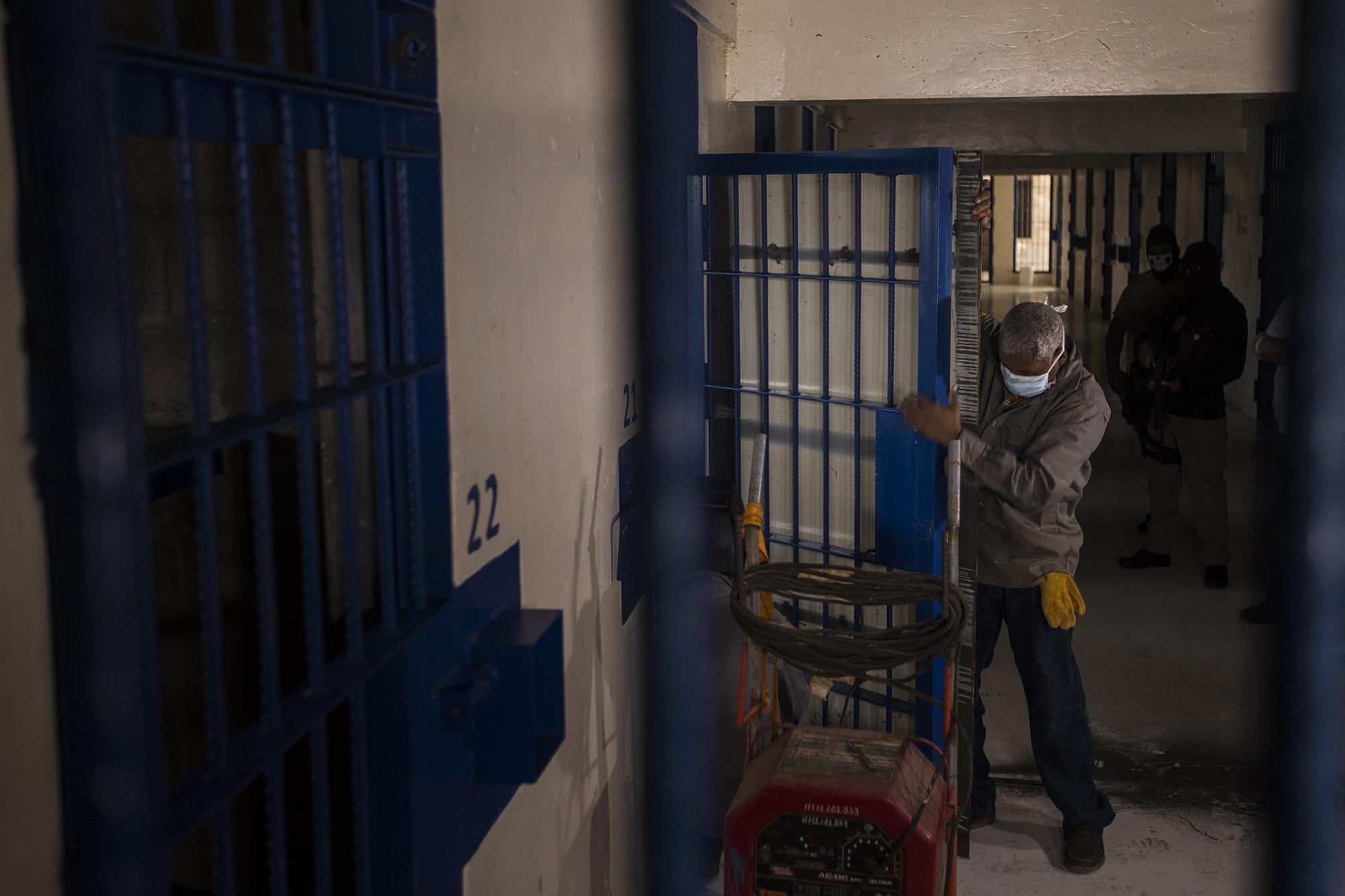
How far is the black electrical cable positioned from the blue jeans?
0.58 m

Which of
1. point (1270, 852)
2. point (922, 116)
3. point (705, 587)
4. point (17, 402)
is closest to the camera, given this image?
point (17, 402)

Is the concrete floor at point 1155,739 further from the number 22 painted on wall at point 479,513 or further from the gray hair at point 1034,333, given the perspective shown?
the number 22 painted on wall at point 479,513

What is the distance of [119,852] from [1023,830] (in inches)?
111

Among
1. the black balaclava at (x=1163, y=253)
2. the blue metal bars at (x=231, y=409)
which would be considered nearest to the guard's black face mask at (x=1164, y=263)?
the black balaclava at (x=1163, y=253)

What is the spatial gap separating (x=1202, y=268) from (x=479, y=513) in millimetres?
4027

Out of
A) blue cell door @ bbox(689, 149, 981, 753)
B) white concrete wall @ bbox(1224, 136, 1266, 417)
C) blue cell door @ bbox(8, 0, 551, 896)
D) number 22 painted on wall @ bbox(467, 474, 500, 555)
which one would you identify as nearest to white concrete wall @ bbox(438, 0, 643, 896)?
number 22 painted on wall @ bbox(467, 474, 500, 555)

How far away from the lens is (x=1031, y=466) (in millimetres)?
2955

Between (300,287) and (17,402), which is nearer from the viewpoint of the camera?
(17,402)

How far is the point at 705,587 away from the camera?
2842 millimetres

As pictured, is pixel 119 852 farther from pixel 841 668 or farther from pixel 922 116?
pixel 922 116

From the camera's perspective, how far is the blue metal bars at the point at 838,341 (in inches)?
110

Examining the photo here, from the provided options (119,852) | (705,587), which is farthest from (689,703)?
(119,852)

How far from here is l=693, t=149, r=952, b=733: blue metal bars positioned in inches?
110

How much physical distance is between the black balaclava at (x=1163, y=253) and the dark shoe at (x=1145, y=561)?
123 cm
